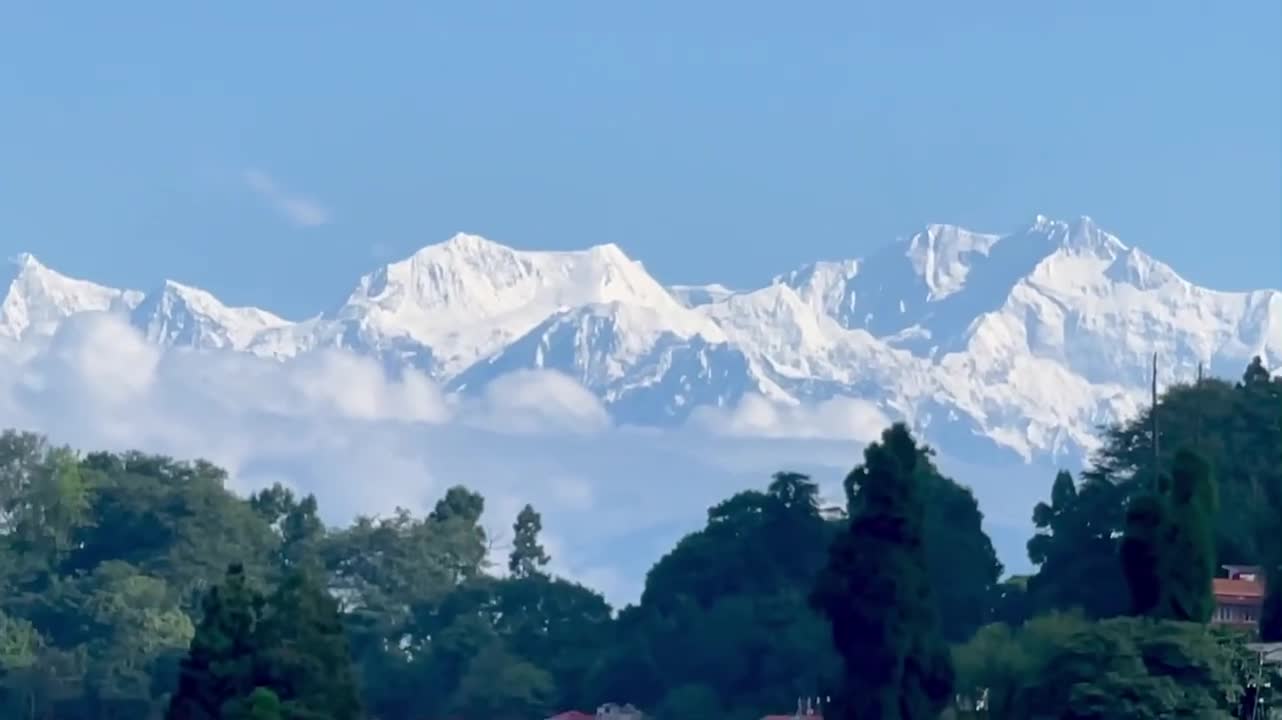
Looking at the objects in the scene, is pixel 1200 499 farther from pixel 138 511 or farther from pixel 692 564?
pixel 138 511

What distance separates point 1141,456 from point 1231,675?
90.9 feet

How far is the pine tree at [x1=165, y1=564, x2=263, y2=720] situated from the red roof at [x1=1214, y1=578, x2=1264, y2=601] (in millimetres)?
23827

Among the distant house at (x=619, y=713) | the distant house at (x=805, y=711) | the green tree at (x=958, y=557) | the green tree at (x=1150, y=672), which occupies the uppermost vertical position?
the green tree at (x=958, y=557)

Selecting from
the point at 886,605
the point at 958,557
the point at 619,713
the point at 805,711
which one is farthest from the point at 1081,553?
the point at 619,713

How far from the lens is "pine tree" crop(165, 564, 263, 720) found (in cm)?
7331

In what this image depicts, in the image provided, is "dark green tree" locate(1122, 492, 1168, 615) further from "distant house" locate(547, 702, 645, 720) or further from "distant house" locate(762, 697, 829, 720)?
"distant house" locate(547, 702, 645, 720)

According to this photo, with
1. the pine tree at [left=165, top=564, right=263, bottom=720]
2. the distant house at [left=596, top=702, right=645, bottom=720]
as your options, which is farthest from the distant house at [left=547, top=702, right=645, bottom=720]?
the pine tree at [left=165, top=564, right=263, bottom=720]

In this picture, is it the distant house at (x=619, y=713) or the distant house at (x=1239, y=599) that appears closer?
the distant house at (x=1239, y=599)

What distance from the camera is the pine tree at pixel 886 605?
248 ft

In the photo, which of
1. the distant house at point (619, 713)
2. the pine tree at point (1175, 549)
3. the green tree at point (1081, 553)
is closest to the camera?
the pine tree at point (1175, 549)

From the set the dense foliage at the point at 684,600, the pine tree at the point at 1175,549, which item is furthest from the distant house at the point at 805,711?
the pine tree at the point at 1175,549

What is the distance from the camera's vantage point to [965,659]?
Result: 262 feet

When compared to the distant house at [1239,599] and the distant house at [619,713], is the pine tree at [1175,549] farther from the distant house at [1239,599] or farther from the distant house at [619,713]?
the distant house at [619,713]

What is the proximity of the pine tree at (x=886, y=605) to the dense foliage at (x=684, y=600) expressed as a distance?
0.07 meters
